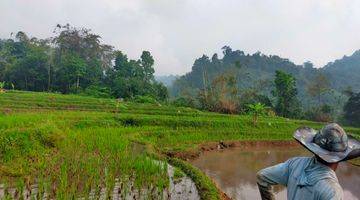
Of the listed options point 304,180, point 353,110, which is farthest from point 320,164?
point 353,110

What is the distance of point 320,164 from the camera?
249 centimetres

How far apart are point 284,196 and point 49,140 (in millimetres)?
5559

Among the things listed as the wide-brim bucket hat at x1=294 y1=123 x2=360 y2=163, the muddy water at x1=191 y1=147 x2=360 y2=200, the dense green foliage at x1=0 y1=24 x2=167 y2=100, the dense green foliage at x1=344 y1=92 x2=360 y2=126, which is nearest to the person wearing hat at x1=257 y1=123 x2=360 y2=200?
the wide-brim bucket hat at x1=294 y1=123 x2=360 y2=163

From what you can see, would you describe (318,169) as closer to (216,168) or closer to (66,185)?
(66,185)

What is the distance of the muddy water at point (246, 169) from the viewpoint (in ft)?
32.8

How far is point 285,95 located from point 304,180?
29.7 metres

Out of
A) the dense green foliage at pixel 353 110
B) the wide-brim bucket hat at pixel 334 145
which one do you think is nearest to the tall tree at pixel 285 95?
the dense green foliage at pixel 353 110

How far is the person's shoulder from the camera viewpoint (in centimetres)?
233

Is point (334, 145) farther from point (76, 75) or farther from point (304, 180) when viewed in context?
point (76, 75)

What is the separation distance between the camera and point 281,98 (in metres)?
31.4

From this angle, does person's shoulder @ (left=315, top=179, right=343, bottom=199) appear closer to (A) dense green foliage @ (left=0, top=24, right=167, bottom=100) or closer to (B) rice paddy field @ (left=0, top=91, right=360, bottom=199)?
(B) rice paddy field @ (left=0, top=91, right=360, bottom=199)

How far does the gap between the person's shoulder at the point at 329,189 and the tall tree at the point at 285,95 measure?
29187 millimetres

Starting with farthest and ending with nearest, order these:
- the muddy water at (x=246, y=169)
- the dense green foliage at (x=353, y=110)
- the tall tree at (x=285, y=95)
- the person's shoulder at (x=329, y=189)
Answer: the dense green foliage at (x=353, y=110), the tall tree at (x=285, y=95), the muddy water at (x=246, y=169), the person's shoulder at (x=329, y=189)

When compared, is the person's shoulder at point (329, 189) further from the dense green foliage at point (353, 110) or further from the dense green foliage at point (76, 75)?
the dense green foliage at point (353, 110)
